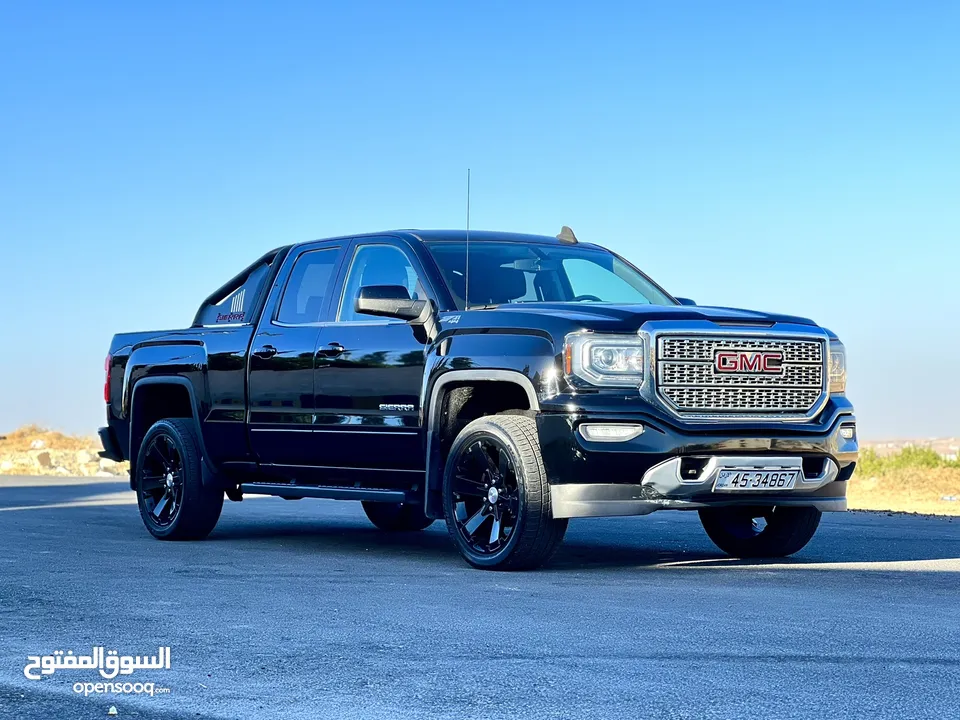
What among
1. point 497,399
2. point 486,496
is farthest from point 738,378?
point 486,496

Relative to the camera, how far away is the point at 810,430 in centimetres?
909

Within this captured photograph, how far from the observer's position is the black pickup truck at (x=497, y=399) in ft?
28.3

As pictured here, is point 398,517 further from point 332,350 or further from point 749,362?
point 749,362

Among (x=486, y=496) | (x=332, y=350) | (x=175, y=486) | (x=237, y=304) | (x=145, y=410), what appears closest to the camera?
(x=486, y=496)

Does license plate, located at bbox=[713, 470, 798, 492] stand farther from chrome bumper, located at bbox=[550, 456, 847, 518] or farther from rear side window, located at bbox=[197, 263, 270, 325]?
rear side window, located at bbox=[197, 263, 270, 325]

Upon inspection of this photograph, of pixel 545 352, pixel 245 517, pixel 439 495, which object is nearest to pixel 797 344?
pixel 545 352

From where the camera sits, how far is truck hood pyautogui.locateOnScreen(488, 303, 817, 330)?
8.70 meters

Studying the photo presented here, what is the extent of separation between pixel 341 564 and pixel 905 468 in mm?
24381

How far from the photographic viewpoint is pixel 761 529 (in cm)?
A: 1056

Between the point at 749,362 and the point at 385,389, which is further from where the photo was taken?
the point at 385,389

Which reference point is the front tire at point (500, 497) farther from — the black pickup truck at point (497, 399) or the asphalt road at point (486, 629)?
the asphalt road at point (486, 629)

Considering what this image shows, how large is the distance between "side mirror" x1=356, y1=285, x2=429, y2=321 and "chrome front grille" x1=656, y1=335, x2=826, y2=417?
5.44 ft

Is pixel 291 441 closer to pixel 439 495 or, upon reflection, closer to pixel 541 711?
pixel 439 495

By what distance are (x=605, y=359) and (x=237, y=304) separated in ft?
12.9
